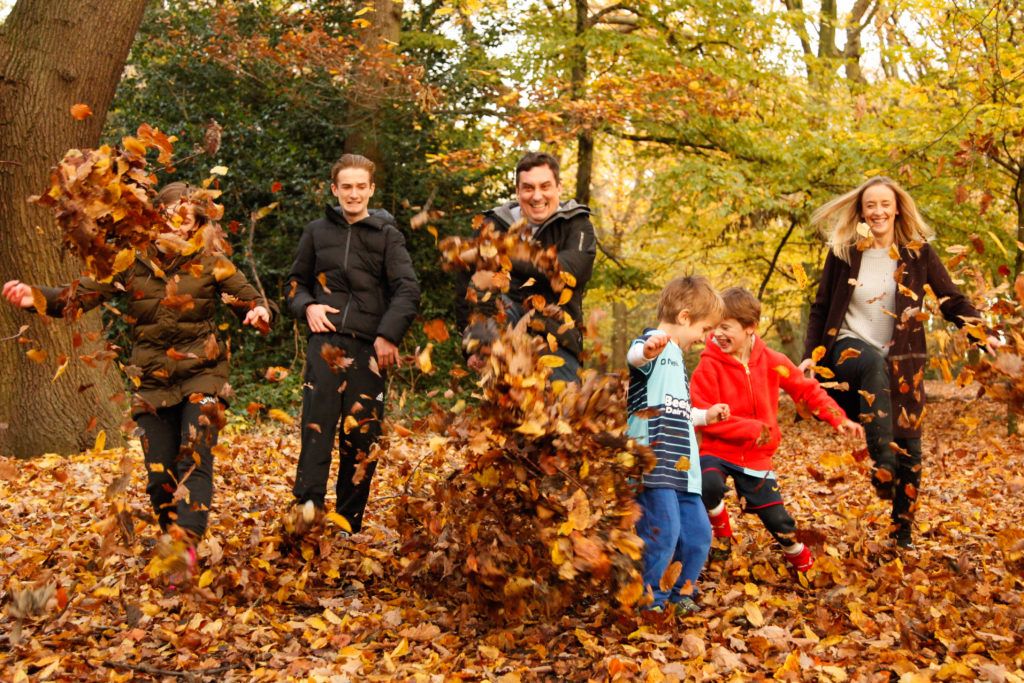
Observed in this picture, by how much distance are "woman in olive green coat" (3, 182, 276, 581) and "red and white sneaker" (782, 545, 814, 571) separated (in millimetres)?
2861

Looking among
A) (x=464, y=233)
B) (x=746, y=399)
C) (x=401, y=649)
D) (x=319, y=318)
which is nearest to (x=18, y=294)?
(x=319, y=318)

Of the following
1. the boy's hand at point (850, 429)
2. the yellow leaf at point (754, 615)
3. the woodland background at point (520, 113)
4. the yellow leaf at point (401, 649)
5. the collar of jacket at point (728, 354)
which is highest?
the woodland background at point (520, 113)

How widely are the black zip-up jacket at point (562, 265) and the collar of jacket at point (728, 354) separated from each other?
71 centimetres

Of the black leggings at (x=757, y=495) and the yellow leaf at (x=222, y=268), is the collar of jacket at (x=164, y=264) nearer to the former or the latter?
the yellow leaf at (x=222, y=268)

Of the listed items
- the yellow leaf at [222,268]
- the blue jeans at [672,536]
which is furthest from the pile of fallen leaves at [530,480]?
the yellow leaf at [222,268]

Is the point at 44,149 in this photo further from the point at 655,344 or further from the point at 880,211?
the point at 880,211

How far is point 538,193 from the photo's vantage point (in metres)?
4.24

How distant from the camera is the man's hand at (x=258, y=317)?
3.99 m

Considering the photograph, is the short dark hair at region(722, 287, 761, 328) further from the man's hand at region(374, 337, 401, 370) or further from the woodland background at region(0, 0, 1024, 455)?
the woodland background at region(0, 0, 1024, 455)

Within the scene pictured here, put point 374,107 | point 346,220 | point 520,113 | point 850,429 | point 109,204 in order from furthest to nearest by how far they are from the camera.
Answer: point 374,107
point 520,113
point 346,220
point 850,429
point 109,204

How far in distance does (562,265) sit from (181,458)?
6.60ft

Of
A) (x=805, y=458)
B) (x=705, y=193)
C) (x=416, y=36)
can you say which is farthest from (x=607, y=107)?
(x=805, y=458)

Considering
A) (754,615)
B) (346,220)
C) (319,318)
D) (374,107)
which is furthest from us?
(374,107)

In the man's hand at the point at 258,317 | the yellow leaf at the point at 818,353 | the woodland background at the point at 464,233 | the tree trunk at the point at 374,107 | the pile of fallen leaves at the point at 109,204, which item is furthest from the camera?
the tree trunk at the point at 374,107
